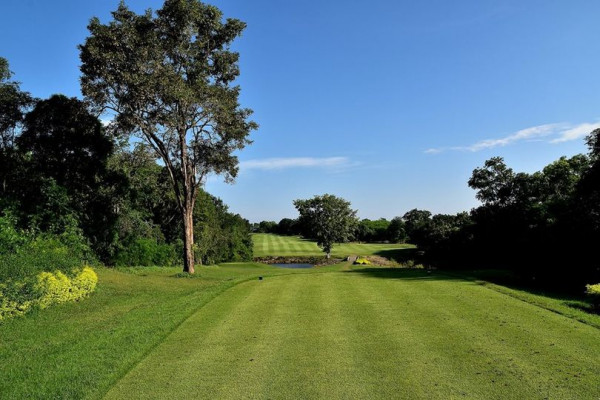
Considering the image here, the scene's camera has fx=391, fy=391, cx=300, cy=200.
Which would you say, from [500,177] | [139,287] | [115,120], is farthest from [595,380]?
[500,177]

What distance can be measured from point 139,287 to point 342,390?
13.8 metres

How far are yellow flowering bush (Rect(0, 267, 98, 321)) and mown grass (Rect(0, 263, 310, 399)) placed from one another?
33cm

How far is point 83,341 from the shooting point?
864 centimetres

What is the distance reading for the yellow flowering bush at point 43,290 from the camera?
35.2 feet

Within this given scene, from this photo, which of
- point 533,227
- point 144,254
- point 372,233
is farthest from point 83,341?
point 372,233

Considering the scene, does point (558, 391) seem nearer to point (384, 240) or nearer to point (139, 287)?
point (139, 287)

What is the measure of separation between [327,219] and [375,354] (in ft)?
186

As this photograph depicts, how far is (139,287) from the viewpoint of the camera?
1722 centimetres

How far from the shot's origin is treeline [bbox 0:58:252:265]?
24.1 m

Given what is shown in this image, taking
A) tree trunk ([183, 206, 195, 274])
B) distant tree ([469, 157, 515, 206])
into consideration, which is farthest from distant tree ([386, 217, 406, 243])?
tree trunk ([183, 206, 195, 274])

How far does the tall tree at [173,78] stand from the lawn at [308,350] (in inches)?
525

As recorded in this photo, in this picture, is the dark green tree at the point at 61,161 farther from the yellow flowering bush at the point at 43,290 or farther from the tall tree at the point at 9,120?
the yellow flowering bush at the point at 43,290

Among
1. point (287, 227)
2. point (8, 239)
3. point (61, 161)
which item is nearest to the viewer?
point (8, 239)

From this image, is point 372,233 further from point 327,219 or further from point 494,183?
point 494,183
